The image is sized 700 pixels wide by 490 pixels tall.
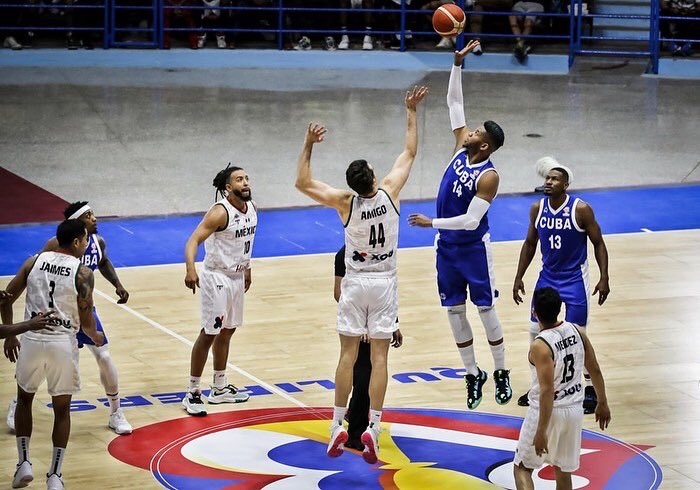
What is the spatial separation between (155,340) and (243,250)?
2046 millimetres

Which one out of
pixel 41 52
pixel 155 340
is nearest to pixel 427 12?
pixel 41 52

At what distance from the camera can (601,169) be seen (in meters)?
19.1

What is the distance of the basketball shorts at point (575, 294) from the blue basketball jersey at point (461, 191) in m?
0.65

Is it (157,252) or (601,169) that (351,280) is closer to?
(157,252)

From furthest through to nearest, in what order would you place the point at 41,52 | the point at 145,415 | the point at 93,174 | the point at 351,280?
1. the point at 41,52
2. the point at 93,174
3. the point at 145,415
4. the point at 351,280

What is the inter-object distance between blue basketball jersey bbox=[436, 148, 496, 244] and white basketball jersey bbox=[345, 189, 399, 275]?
0.90 m

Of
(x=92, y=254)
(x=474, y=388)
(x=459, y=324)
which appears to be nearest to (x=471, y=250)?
(x=459, y=324)

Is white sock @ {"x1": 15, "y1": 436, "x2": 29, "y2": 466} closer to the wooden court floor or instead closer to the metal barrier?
the wooden court floor

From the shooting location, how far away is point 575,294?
9.98 metres

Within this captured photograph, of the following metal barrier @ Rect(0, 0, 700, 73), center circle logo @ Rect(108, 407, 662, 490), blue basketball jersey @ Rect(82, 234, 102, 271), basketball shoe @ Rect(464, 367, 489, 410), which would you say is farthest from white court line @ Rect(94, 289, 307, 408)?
metal barrier @ Rect(0, 0, 700, 73)

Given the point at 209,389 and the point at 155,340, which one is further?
the point at 155,340

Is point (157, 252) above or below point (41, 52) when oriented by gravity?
below

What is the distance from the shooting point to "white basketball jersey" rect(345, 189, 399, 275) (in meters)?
9.28

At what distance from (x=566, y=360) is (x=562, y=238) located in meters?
2.17
